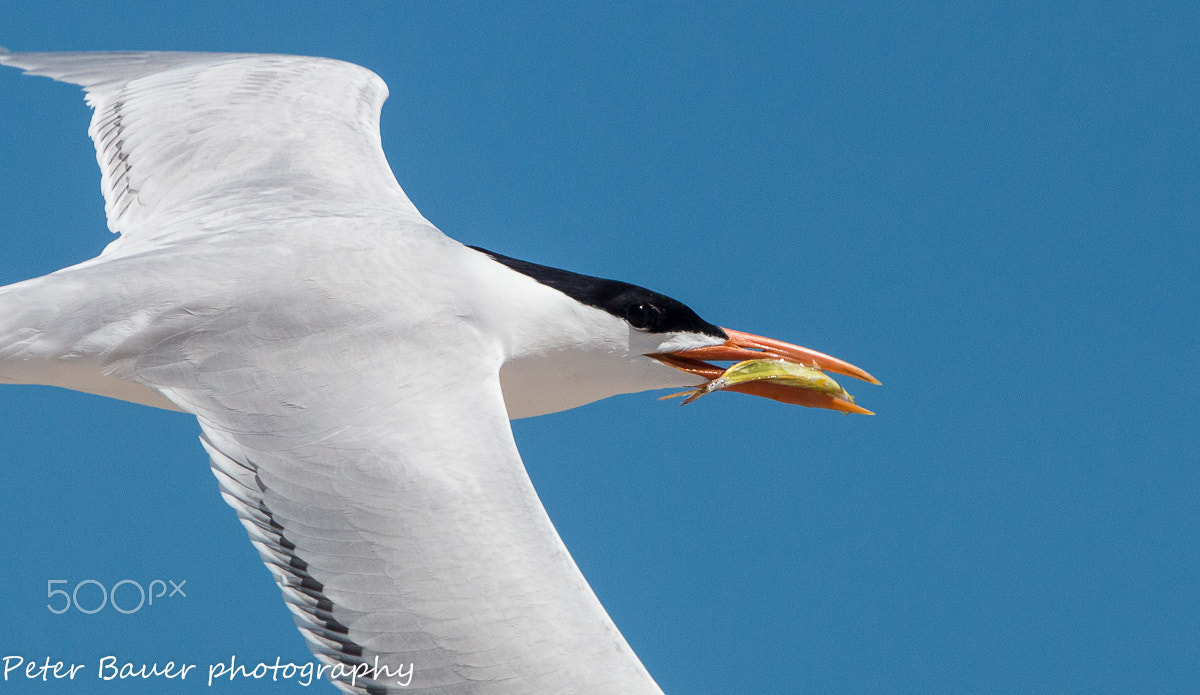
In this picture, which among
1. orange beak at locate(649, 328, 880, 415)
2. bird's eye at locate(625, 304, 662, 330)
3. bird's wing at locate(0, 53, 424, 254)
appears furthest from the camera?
bird's wing at locate(0, 53, 424, 254)

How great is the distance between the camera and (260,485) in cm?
432

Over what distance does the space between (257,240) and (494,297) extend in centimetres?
91

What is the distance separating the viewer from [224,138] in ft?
21.0

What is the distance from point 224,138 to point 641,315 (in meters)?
2.30

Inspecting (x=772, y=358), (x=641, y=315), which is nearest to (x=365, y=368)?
(x=641, y=315)

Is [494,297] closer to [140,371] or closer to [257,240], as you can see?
[257,240]

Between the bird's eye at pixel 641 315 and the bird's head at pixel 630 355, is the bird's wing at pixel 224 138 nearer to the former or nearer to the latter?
the bird's head at pixel 630 355

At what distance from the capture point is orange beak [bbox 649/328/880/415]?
18.6ft

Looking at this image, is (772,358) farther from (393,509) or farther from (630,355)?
(393,509)

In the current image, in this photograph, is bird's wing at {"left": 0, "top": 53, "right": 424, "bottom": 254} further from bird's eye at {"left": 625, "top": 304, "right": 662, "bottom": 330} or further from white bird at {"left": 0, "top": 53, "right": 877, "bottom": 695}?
bird's eye at {"left": 625, "top": 304, "right": 662, "bottom": 330}

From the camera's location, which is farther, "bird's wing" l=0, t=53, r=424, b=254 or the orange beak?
"bird's wing" l=0, t=53, r=424, b=254

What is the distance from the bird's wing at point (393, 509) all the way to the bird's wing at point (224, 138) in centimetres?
109

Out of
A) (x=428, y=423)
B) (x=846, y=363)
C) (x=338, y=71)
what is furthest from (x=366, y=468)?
(x=338, y=71)

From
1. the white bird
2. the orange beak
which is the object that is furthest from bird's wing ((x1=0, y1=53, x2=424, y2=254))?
the orange beak
